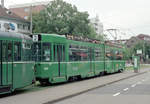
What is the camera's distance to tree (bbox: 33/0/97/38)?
5816 centimetres

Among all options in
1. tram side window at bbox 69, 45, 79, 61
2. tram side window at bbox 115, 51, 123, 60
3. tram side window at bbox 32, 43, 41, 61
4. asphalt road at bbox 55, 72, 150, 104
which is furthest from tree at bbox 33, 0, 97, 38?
asphalt road at bbox 55, 72, 150, 104

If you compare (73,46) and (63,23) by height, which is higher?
(63,23)

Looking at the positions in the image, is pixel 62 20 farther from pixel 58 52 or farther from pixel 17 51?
pixel 17 51

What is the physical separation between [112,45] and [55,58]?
46.7ft

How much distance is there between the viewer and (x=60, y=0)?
199 feet

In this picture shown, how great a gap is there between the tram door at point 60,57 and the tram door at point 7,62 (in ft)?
17.6

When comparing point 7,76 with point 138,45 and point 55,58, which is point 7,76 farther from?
point 138,45

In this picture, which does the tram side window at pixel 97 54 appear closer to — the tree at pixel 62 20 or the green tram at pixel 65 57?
the green tram at pixel 65 57

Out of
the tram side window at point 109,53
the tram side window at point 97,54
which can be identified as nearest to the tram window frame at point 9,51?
the tram side window at point 97,54

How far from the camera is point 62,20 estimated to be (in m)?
58.9

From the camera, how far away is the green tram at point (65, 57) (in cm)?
1736

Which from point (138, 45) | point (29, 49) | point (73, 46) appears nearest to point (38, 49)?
point (29, 49)

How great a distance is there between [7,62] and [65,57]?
275 inches

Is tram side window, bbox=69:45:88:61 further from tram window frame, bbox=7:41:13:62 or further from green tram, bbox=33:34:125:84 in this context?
tram window frame, bbox=7:41:13:62
